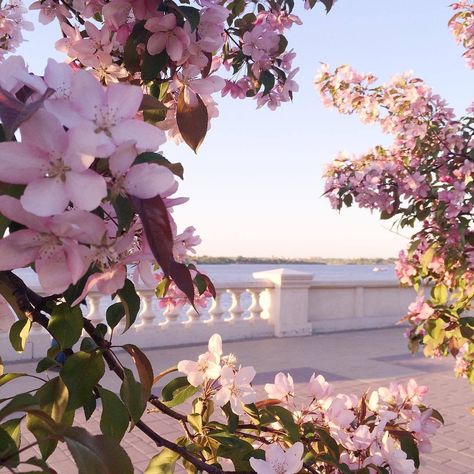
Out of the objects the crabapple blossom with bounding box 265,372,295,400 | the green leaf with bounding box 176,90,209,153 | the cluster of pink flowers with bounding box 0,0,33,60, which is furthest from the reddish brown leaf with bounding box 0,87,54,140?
the cluster of pink flowers with bounding box 0,0,33,60

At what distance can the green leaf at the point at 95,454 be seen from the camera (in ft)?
1.81

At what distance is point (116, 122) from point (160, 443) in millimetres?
726

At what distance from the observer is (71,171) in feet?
1.63

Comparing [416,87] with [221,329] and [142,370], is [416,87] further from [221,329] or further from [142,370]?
[221,329]

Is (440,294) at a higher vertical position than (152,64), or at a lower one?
lower

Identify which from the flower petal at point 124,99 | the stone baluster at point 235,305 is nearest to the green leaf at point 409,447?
the flower petal at point 124,99

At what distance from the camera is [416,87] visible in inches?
155

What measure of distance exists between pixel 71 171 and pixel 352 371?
6475 mm

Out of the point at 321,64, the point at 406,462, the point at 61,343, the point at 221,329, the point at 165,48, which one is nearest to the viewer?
the point at 61,343

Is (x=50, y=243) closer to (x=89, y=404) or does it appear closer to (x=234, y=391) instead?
(x=89, y=404)

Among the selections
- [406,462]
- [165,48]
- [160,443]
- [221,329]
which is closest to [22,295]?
[160,443]

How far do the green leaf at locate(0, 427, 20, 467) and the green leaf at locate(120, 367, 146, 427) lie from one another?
0.23 m

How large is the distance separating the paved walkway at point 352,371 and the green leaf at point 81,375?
9.29 ft

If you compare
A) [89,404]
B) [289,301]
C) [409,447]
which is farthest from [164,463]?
[289,301]
